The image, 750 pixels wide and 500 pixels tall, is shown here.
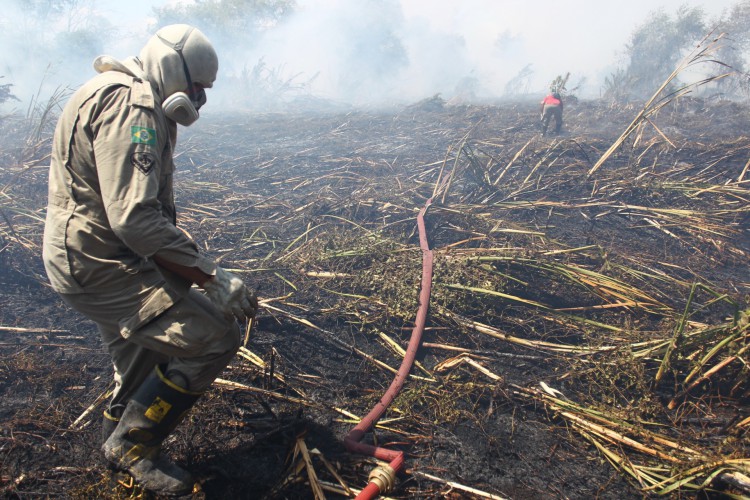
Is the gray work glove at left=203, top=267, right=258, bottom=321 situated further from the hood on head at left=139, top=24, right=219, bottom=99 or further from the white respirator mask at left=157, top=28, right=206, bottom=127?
the hood on head at left=139, top=24, right=219, bottom=99

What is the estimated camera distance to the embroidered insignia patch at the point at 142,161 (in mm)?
1593

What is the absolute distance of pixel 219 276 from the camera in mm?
1853

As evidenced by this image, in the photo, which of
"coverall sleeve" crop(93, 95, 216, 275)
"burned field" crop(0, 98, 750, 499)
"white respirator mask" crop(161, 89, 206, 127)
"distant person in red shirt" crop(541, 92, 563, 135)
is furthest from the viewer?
"distant person in red shirt" crop(541, 92, 563, 135)

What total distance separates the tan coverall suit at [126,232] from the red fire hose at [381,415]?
0.93 meters

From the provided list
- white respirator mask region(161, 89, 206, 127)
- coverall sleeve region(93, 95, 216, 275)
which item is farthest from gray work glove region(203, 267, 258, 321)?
white respirator mask region(161, 89, 206, 127)

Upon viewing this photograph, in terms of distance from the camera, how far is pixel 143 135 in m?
1.61

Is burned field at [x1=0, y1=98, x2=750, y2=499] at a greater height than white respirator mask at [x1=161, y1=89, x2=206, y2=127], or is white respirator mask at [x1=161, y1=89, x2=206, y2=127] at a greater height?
white respirator mask at [x1=161, y1=89, x2=206, y2=127]

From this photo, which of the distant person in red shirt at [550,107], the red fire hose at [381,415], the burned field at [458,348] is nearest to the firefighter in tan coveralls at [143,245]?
the burned field at [458,348]

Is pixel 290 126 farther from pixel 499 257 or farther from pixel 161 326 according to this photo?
pixel 161 326

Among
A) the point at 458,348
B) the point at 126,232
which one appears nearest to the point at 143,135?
the point at 126,232

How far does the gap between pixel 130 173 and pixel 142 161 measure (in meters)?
0.07

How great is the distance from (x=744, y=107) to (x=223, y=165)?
55.4 ft

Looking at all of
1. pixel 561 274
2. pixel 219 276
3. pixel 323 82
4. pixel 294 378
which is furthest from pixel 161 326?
pixel 323 82

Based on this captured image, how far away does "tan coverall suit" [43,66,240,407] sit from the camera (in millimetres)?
1592
